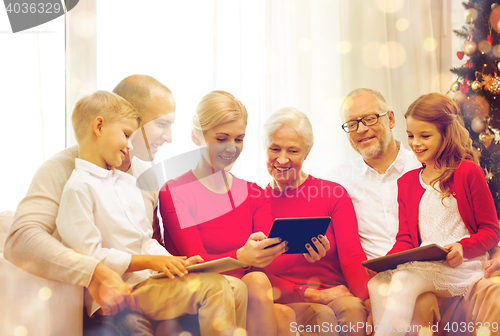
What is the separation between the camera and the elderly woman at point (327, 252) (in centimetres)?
155

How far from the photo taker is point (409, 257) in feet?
4.75

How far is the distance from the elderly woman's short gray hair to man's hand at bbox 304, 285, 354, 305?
2.05 ft

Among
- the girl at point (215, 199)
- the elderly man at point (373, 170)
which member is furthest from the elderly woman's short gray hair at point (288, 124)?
the elderly man at point (373, 170)

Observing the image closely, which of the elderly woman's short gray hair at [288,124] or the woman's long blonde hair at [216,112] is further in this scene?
the elderly woman's short gray hair at [288,124]

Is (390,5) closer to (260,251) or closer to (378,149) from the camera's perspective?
(378,149)

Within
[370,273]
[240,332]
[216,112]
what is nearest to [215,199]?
[216,112]

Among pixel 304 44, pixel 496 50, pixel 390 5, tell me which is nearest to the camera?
pixel 496 50

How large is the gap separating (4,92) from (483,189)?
2.29 metres

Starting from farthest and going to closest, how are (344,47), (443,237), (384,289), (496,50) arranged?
(344,47) < (496,50) < (443,237) < (384,289)

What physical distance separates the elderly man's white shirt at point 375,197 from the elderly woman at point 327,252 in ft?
0.41

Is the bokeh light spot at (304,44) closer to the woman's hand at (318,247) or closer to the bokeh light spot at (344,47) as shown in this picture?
the bokeh light spot at (344,47)

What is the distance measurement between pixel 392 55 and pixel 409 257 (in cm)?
209

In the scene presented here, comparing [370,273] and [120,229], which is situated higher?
[120,229]

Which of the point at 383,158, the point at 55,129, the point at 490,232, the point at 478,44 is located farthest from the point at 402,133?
the point at 55,129
